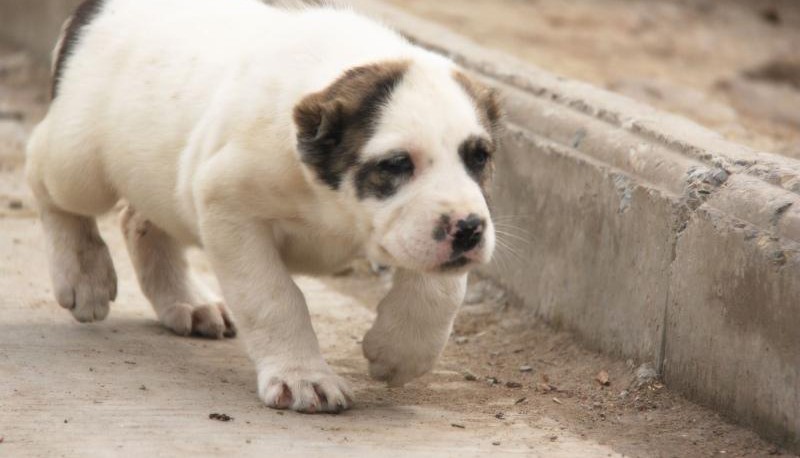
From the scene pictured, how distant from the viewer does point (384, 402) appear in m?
5.08

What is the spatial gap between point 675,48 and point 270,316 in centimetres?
686

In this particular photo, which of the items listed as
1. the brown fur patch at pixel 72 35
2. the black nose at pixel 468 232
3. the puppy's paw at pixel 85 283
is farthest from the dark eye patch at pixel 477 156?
the brown fur patch at pixel 72 35

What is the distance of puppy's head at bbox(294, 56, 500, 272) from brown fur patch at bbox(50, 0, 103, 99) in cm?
161

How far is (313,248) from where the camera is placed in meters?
5.08

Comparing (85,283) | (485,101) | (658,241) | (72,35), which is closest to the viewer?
(485,101)

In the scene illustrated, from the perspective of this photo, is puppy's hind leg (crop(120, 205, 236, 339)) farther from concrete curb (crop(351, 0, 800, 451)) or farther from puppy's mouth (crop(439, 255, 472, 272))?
puppy's mouth (crop(439, 255, 472, 272))

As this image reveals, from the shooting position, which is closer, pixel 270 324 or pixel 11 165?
pixel 270 324

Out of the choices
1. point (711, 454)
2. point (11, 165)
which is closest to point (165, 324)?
point (711, 454)

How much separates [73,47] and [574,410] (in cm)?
249

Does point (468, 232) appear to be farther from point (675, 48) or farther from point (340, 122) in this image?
point (675, 48)

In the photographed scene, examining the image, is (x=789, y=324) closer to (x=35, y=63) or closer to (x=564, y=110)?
(x=564, y=110)

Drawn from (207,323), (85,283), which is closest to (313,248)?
(207,323)

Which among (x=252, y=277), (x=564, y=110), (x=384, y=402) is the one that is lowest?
(x=384, y=402)

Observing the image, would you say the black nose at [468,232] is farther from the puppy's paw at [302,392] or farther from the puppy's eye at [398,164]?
the puppy's paw at [302,392]
